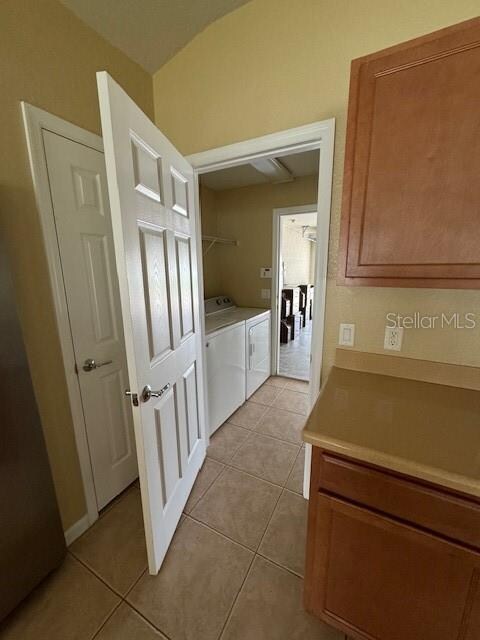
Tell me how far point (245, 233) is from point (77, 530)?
10.1 ft

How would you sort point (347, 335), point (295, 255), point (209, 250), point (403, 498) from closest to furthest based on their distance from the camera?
1. point (403, 498)
2. point (347, 335)
3. point (209, 250)
4. point (295, 255)

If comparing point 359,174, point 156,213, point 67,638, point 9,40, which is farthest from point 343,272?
point 67,638

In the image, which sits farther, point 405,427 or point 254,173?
point 254,173

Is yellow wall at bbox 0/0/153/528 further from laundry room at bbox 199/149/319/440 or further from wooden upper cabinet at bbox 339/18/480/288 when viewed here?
wooden upper cabinet at bbox 339/18/480/288

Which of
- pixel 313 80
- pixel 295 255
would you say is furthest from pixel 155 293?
pixel 295 255

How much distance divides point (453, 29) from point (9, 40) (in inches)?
60.5

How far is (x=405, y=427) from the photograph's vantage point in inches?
34.2

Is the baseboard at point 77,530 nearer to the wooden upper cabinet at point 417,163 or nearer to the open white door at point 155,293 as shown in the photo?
the open white door at point 155,293

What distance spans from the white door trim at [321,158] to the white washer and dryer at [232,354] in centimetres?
90

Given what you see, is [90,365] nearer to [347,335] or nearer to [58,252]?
[58,252]

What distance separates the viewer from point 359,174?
917 mm

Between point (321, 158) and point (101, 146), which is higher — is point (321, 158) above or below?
below

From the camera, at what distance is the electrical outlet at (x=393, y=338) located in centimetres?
122

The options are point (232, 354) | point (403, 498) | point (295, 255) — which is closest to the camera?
point (403, 498)
